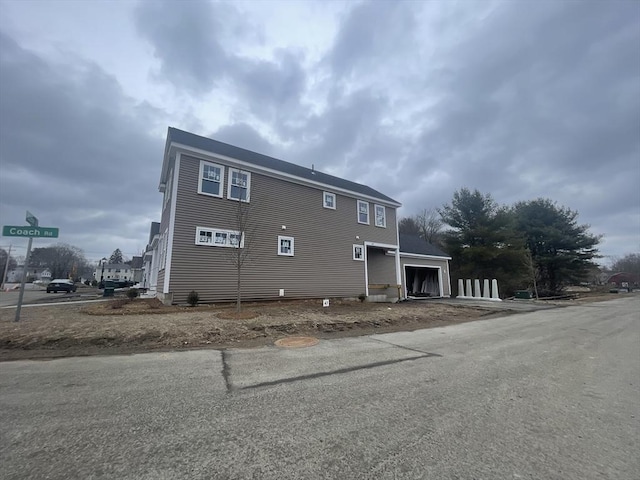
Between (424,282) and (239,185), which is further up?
(239,185)

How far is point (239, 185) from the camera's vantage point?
1437 centimetres

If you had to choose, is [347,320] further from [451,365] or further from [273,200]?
[273,200]

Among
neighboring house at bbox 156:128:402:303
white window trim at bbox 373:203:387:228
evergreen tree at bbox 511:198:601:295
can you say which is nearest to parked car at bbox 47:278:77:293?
neighboring house at bbox 156:128:402:303

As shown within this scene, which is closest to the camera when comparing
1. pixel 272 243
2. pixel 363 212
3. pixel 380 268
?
pixel 272 243

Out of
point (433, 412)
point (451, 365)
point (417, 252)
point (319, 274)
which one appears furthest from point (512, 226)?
point (433, 412)

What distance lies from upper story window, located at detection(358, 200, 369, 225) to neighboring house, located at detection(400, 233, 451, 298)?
4.85 metres

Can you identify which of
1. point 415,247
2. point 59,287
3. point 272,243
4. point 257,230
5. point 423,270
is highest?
point 415,247

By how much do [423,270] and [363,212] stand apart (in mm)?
12130

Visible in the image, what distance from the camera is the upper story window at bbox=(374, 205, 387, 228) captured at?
20955mm

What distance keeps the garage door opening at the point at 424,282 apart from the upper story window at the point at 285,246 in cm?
1331

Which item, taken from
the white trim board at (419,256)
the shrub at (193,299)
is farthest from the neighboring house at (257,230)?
the white trim board at (419,256)

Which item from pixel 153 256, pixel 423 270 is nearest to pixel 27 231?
pixel 153 256

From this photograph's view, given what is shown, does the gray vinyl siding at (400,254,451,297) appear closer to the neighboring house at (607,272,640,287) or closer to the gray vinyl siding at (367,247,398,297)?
the gray vinyl siding at (367,247,398,297)

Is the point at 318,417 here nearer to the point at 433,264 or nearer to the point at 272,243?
the point at 272,243
